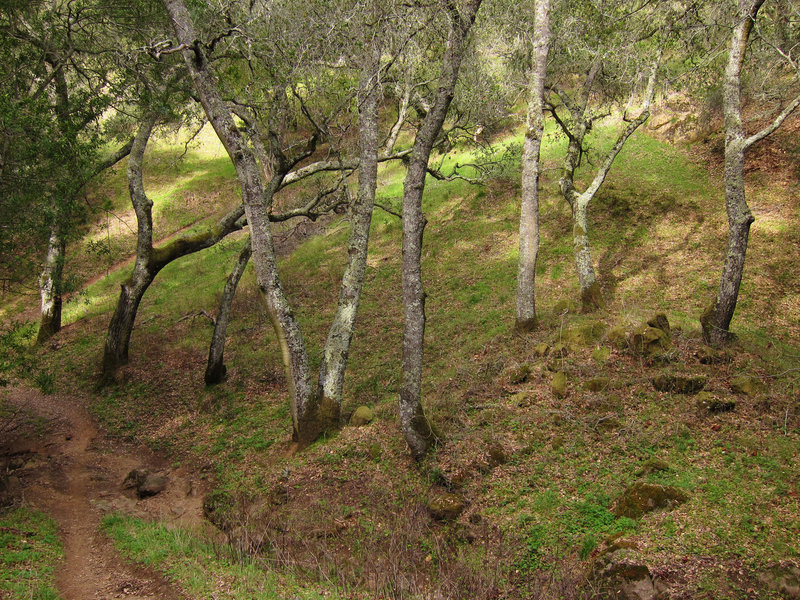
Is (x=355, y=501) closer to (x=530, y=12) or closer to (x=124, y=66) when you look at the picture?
(x=124, y=66)

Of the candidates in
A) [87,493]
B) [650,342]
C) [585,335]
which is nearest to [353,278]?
[585,335]

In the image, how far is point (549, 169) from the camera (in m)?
23.8

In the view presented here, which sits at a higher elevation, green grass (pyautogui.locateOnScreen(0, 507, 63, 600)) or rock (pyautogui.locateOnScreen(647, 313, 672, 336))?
rock (pyautogui.locateOnScreen(647, 313, 672, 336))

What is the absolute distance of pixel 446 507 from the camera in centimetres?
773

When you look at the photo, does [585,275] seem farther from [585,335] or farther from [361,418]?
[361,418]

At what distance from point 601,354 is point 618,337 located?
0.53 metres

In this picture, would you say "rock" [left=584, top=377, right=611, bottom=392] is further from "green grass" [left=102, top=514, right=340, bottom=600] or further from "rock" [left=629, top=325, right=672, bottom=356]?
"green grass" [left=102, top=514, right=340, bottom=600]

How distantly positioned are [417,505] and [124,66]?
12.4m

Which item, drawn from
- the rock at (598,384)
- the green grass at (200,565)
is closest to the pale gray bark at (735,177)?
the rock at (598,384)

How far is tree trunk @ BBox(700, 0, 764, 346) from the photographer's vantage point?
31.8 ft

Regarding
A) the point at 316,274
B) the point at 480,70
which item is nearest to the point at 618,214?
the point at 480,70

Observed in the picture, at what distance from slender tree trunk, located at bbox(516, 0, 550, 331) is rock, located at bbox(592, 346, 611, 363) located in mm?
2550

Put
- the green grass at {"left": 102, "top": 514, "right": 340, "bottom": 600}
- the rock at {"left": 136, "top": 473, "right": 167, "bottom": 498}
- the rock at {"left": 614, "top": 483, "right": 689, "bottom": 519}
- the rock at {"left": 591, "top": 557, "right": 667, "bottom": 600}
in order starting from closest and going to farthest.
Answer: the rock at {"left": 591, "top": 557, "right": 667, "bottom": 600}
the green grass at {"left": 102, "top": 514, "right": 340, "bottom": 600}
the rock at {"left": 614, "top": 483, "right": 689, "bottom": 519}
the rock at {"left": 136, "top": 473, "right": 167, "bottom": 498}

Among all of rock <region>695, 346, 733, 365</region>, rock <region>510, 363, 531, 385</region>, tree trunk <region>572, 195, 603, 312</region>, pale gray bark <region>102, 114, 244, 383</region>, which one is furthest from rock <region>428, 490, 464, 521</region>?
pale gray bark <region>102, 114, 244, 383</region>
